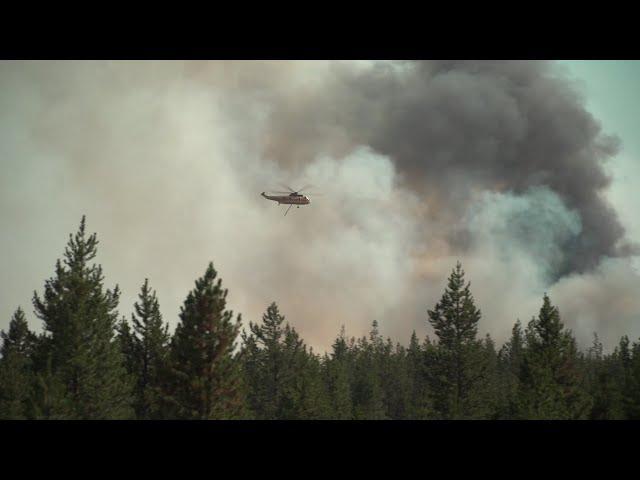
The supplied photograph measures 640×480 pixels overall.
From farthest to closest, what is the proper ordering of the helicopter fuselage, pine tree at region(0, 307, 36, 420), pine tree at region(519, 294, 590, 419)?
the helicopter fuselage, pine tree at region(519, 294, 590, 419), pine tree at region(0, 307, 36, 420)

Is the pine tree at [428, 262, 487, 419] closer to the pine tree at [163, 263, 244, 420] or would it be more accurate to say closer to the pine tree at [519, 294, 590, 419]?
the pine tree at [519, 294, 590, 419]

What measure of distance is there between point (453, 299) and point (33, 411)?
39.2 meters

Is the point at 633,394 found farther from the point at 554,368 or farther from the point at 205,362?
the point at 205,362

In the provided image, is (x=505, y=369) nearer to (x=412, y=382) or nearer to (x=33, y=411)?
(x=412, y=382)

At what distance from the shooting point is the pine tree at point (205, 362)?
38438 mm

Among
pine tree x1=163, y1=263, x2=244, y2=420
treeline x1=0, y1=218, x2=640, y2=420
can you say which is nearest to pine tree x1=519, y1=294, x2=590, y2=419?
treeline x1=0, y1=218, x2=640, y2=420

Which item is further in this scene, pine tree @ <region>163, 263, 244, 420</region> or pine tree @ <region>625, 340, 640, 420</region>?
pine tree @ <region>625, 340, 640, 420</region>

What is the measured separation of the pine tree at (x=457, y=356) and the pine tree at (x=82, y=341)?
29.3 metres

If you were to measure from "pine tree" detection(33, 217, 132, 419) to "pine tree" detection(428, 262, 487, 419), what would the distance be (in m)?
29.3

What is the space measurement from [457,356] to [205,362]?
28.7 meters

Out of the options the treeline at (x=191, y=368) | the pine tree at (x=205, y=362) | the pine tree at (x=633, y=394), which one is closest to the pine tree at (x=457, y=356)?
the treeline at (x=191, y=368)

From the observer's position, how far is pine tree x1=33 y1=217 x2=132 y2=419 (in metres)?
43.5

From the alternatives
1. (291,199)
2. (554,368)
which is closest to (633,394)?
(554,368)

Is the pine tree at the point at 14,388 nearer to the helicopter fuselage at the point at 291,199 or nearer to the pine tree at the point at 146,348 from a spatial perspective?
the pine tree at the point at 146,348
